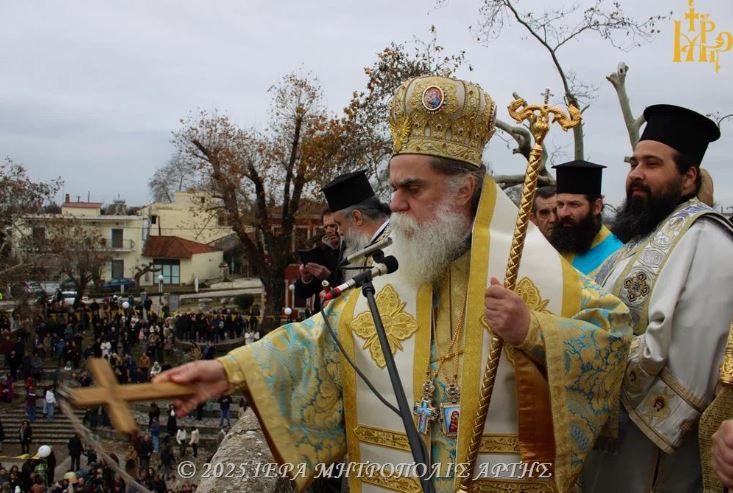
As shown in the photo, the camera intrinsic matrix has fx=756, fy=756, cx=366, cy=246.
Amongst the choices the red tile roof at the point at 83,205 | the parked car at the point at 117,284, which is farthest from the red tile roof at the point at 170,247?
the red tile roof at the point at 83,205

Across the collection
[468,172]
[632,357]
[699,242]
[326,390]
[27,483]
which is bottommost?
[27,483]

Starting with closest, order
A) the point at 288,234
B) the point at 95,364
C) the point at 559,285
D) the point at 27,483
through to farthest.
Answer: the point at 95,364 < the point at 559,285 < the point at 27,483 < the point at 288,234

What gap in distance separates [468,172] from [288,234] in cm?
2916

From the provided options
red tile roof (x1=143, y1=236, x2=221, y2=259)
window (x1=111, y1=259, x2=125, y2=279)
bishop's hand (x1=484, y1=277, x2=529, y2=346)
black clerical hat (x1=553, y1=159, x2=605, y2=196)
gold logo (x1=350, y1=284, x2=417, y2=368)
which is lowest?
window (x1=111, y1=259, x2=125, y2=279)

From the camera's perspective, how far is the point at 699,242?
3.17 m

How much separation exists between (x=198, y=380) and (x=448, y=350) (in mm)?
1094

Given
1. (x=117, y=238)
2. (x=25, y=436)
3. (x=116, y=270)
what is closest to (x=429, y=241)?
(x=25, y=436)

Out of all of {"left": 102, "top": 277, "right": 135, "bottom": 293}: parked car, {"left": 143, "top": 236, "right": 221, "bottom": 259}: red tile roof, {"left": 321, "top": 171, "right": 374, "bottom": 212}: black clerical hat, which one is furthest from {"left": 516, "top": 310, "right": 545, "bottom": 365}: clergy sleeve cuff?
{"left": 143, "top": 236, "right": 221, "bottom": 259}: red tile roof

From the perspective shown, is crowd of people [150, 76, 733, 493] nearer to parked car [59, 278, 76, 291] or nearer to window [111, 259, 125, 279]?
parked car [59, 278, 76, 291]

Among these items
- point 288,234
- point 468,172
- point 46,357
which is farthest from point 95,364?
point 46,357

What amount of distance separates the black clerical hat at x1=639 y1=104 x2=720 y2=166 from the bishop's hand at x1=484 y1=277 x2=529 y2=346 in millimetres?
1225

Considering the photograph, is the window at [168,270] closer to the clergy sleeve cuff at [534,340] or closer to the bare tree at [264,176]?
the bare tree at [264,176]

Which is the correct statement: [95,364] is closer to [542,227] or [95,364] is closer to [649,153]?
[649,153]

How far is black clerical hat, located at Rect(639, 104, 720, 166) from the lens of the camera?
339cm
